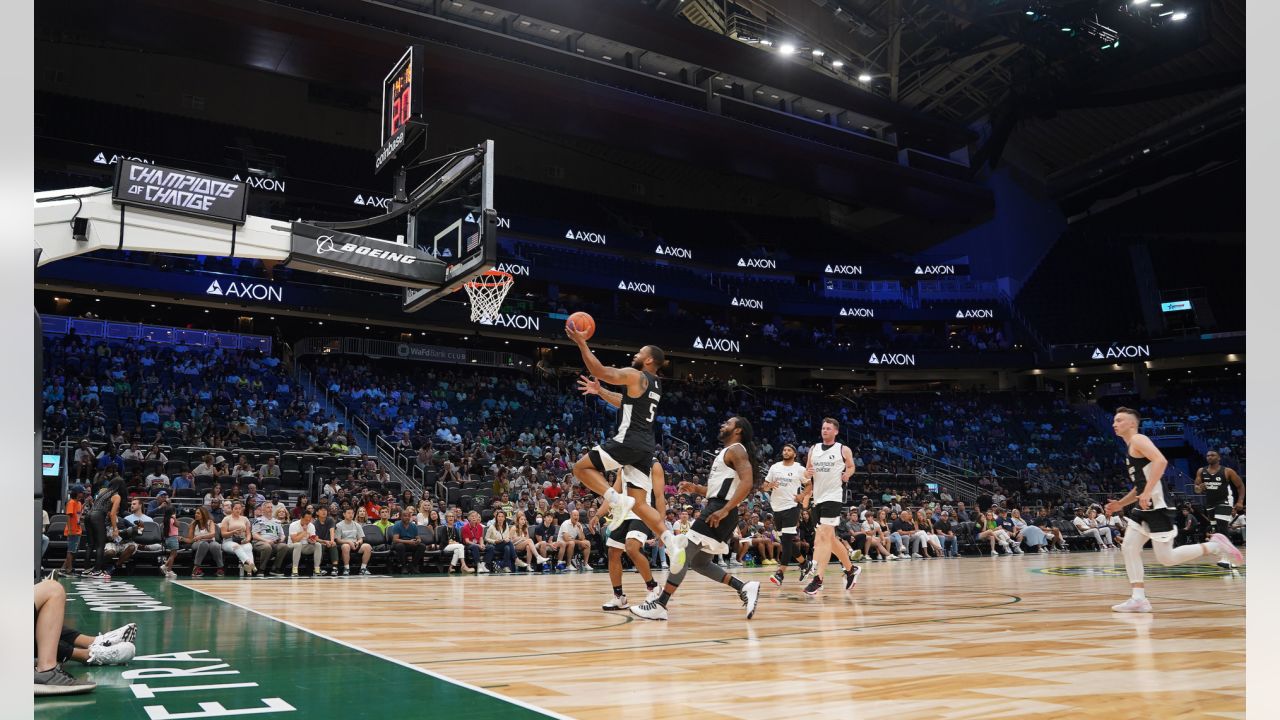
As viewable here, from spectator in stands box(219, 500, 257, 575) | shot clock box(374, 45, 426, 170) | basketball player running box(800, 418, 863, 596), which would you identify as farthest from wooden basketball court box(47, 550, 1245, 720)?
shot clock box(374, 45, 426, 170)

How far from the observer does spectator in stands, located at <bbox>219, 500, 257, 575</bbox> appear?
12.7 meters

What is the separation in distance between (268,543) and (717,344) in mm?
22177

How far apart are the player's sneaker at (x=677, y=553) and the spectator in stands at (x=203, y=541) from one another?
8632 millimetres

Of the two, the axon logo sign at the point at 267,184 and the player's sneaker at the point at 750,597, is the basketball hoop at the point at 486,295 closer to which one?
the player's sneaker at the point at 750,597

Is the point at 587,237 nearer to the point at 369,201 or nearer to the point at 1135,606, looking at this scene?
the point at 369,201

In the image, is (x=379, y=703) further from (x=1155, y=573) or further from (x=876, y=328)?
(x=876, y=328)

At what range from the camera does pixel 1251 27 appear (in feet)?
6.99

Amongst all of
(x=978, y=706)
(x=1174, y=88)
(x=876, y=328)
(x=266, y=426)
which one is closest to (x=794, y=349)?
(x=876, y=328)

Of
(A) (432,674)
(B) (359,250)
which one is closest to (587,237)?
(B) (359,250)

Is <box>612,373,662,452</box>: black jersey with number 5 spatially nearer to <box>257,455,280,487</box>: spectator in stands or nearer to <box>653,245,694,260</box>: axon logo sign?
<box>257,455,280,487</box>: spectator in stands

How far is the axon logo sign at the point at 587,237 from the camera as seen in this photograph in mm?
33062

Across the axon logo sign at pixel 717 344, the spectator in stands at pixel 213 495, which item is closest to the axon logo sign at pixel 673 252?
the axon logo sign at pixel 717 344

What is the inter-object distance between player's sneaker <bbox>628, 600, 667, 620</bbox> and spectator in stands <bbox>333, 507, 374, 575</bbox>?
817 cm

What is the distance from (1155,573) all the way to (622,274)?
23.2 metres
